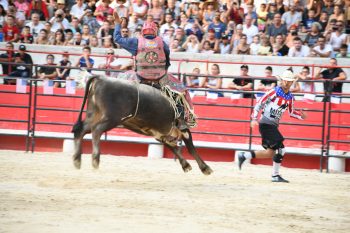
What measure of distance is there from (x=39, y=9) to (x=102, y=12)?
1.54m

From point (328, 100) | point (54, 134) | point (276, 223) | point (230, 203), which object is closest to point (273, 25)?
point (328, 100)

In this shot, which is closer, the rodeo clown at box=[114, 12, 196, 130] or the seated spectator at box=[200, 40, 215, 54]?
the rodeo clown at box=[114, 12, 196, 130]

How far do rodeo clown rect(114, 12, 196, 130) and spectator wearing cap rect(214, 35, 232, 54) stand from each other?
5.83 metres

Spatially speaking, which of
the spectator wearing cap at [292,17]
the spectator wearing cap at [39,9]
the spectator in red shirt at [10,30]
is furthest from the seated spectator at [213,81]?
the spectator wearing cap at [39,9]

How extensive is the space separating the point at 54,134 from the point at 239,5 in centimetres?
540

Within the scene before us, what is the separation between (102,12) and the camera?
1869cm

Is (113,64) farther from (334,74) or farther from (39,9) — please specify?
(334,74)

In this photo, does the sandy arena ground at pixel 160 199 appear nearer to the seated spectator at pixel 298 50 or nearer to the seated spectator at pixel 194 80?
the seated spectator at pixel 194 80

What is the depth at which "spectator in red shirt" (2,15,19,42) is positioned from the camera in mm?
18234

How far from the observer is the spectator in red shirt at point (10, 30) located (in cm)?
1823

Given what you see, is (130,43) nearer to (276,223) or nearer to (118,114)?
(118,114)

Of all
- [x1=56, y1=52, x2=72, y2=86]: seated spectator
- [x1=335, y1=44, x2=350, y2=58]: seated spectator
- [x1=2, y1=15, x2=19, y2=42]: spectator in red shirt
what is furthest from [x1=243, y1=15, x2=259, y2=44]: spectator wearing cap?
[x1=2, y1=15, x2=19, y2=42]: spectator in red shirt

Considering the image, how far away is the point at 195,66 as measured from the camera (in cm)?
1678

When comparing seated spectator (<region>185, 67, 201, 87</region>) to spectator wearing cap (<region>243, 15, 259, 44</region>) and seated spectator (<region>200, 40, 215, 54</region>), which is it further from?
spectator wearing cap (<region>243, 15, 259, 44</region>)
